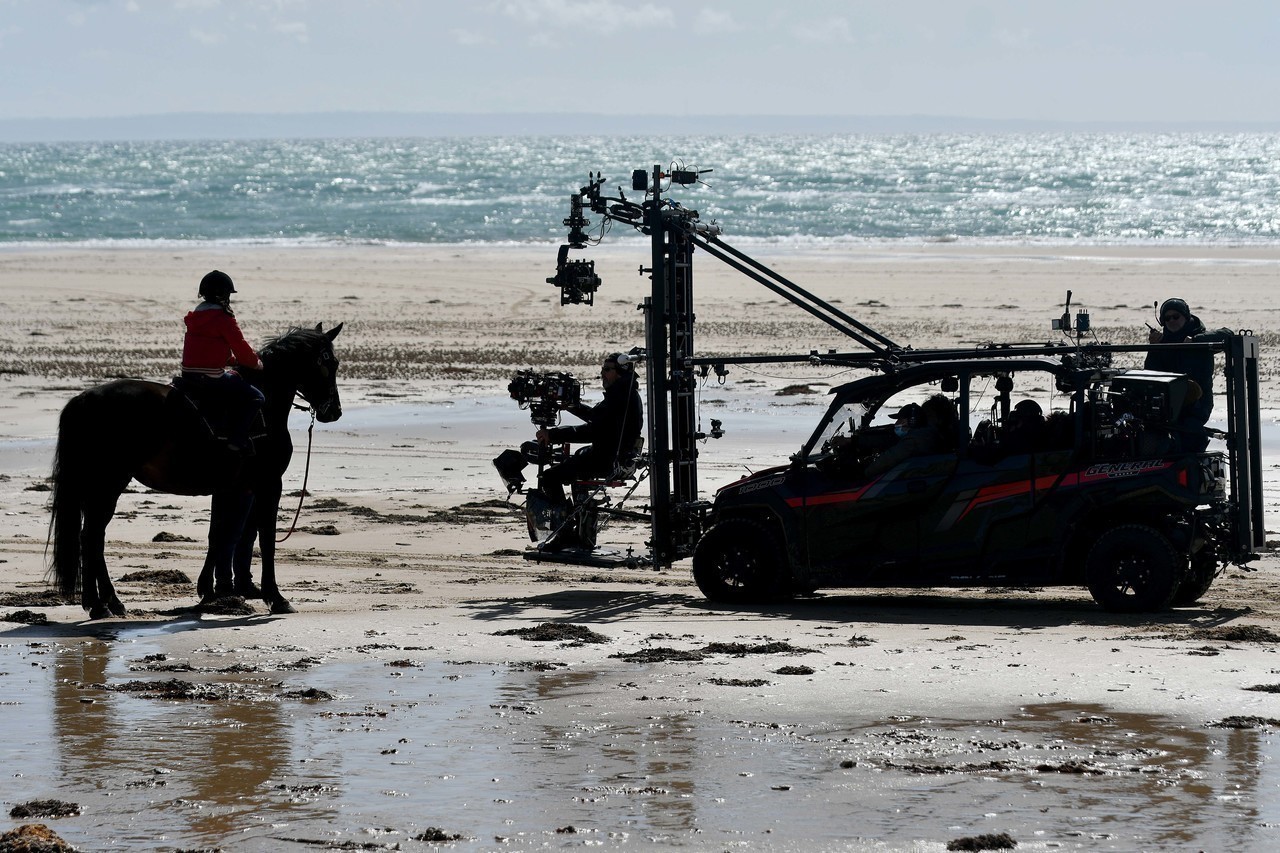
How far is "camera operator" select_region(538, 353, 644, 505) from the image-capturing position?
43.2 feet

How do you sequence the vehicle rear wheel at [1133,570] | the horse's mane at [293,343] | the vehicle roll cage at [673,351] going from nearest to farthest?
the vehicle rear wheel at [1133,570] → the horse's mane at [293,343] → the vehicle roll cage at [673,351]

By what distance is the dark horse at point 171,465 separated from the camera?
11.3 metres

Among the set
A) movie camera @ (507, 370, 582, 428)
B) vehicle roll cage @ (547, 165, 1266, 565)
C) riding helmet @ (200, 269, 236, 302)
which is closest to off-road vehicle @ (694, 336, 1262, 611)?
vehicle roll cage @ (547, 165, 1266, 565)

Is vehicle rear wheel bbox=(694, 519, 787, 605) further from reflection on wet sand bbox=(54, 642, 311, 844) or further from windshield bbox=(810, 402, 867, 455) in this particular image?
reflection on wet sand bbox=(54, 642, 311, 844)

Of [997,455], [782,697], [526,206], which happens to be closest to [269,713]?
[782,697]

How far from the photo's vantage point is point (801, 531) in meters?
11.9

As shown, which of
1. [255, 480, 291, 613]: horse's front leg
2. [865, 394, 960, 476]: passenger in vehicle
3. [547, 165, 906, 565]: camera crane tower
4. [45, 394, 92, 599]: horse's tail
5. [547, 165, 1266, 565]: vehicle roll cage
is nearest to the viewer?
[45, 394, 92, 599]: horse's tail

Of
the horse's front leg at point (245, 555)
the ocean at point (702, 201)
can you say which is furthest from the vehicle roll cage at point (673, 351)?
the ocean at point (702, 201)

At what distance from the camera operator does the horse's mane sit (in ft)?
6.84

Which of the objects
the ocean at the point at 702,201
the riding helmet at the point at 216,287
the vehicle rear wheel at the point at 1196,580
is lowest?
the vehicle rear wheel at the point at 1196,580

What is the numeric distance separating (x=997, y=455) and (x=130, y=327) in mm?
24821

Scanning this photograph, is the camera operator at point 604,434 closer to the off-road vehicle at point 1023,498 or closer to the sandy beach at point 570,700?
the sandy beach at point 570,700

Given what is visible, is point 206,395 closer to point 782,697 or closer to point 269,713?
point 269,713

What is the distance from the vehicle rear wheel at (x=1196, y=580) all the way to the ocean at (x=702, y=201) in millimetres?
52626
